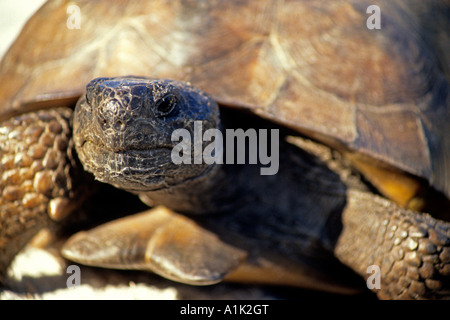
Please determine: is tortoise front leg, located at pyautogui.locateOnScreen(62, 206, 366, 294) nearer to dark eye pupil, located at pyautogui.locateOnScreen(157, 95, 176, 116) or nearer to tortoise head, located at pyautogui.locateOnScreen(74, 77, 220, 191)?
tortoise head, located at pyautogui.locateOnScreen(74, 77, 220, 191)

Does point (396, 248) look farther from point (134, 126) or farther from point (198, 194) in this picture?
point (134, 126)

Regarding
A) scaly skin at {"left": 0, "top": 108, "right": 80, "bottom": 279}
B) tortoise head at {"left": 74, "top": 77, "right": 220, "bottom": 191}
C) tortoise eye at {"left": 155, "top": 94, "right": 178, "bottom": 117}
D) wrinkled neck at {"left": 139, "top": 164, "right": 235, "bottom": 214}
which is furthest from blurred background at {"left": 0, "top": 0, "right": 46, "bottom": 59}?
tortoise eye at {"left": 155, "top": 94, "right": 178, "bottom": 117}

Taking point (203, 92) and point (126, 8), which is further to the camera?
point (126, 8)

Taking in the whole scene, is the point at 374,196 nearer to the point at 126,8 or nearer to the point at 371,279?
the point at 371,279

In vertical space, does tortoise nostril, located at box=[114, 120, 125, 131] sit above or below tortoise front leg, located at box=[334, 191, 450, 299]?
above

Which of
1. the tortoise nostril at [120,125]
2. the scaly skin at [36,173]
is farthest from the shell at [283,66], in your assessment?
the tortoise nostril at [120,125]

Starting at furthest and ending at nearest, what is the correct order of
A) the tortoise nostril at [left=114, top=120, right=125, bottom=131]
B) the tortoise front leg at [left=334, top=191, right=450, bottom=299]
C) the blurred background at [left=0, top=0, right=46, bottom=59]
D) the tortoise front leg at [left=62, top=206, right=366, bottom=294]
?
1. the blurred background at [left=0, top=0, right=46, bottom=59]
2. the tortoise front leg at [left=62, top=206, right=366, bottom=294]
3. the tortoise front leg at [left=334, top=191, right=450, bottom=299]
4. the tortoise nostril at [left=114, top=120, right=125, bottom=131]

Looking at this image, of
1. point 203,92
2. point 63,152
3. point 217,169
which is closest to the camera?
point 203,92
